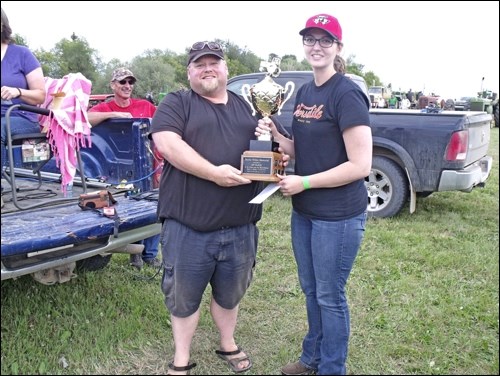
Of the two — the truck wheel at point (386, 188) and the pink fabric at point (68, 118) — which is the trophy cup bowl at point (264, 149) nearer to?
the pink fabric at point (68, 118)

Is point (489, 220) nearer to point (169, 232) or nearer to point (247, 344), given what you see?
point (247, 344)

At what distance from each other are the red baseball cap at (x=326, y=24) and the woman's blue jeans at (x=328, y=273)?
0.92m

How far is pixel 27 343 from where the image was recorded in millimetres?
2895

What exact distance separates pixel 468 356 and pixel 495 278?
51.8 inches

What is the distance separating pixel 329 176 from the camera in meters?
2.34

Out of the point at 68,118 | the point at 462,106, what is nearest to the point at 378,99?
the point at 462,106

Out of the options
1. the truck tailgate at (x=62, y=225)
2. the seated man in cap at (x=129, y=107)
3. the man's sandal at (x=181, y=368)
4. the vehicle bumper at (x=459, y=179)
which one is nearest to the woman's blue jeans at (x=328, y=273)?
the man's sandal at (x=181, y=368)

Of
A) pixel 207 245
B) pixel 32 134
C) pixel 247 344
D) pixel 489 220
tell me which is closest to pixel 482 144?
pixel 489 220

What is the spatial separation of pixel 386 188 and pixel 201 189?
3933 millimetres

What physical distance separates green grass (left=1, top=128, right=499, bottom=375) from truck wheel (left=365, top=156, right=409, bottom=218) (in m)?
1.02

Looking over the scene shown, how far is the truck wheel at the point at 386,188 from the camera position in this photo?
5773 mm

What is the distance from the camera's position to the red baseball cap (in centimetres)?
236

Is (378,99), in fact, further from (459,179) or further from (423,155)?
(459,179)

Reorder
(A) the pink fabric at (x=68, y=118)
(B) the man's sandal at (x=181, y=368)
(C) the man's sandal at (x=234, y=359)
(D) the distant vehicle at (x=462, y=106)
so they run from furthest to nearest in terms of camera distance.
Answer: (D) the distant vehicle at (x=462, y=106) < (A) the pink fabric at (x=68, y=118) < (C) the man's sandal at (x=234, y=359) < (B) the man's sandal at (x=181, y=368)
